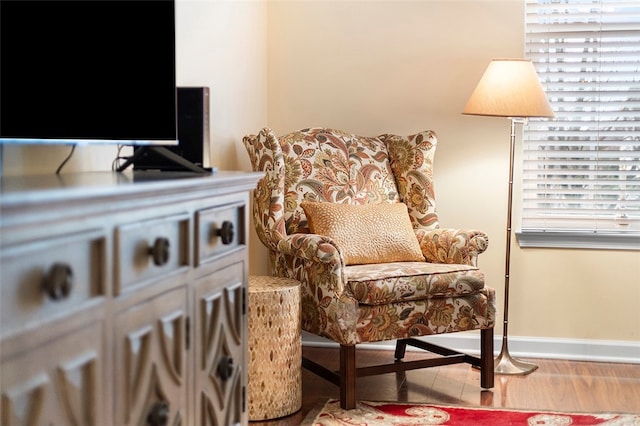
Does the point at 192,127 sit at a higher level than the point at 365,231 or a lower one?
higher

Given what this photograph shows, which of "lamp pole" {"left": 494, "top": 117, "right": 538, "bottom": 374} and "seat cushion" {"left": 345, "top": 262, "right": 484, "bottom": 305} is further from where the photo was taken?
"lamp pole" {"left": 494, "top": 117, "right": 538, "bottom": 374}

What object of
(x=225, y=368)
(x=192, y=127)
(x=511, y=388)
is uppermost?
(x=192, y=127)

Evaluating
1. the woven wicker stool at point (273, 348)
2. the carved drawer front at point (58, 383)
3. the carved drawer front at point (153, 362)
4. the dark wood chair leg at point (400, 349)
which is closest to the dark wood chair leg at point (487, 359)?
the dark wood chair leg at point (400, 349)

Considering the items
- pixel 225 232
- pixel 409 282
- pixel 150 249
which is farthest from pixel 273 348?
pixel 150 249

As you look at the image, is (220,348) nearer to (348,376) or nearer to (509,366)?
(348,376)

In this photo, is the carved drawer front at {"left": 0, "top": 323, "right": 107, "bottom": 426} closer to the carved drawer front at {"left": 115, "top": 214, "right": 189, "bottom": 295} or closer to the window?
the carved drawer front at {"left": 115, "top": 214, "right": 189, "bottom": 295}

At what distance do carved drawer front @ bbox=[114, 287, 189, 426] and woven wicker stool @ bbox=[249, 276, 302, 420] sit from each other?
124cm

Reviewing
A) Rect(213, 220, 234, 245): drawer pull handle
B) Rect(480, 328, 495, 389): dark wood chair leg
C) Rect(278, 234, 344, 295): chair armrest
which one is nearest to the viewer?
Rect(213, 220, 234, 245): drawer pull handle

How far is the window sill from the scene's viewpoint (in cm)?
407

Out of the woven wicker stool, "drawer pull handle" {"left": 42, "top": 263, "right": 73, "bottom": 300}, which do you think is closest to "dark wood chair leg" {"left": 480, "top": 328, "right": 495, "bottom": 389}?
the woven wicker stool

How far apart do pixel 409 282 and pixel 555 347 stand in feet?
4.07

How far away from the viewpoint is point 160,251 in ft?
5.51

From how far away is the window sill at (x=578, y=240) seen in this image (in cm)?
407

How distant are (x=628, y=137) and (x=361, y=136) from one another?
1.26 m
